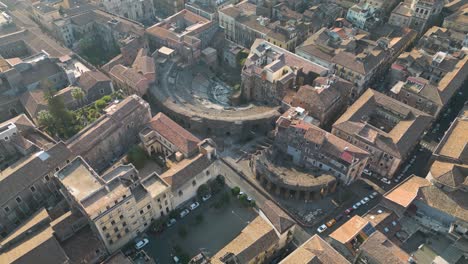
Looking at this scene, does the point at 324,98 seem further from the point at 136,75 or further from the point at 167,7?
the point at 167,7

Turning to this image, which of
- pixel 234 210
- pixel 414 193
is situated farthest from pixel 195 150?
pixel 414 193

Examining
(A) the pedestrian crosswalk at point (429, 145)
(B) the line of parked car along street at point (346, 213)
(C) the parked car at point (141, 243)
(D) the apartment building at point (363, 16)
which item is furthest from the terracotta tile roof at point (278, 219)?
(D) the apartment building at point (363, 16)

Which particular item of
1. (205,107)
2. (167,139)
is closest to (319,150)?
(167,139)

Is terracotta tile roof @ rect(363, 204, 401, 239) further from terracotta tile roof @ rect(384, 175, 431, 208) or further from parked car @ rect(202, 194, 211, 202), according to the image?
parked car @ rect(202, 194, 211, 202)

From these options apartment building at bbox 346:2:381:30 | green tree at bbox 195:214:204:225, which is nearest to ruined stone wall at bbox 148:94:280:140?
green tree at bbox 195:214:204:225

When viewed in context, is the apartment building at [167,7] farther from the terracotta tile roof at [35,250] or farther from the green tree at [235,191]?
the terracotta tile roof at [35,250]

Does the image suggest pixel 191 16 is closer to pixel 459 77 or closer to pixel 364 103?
pixel 364 103
